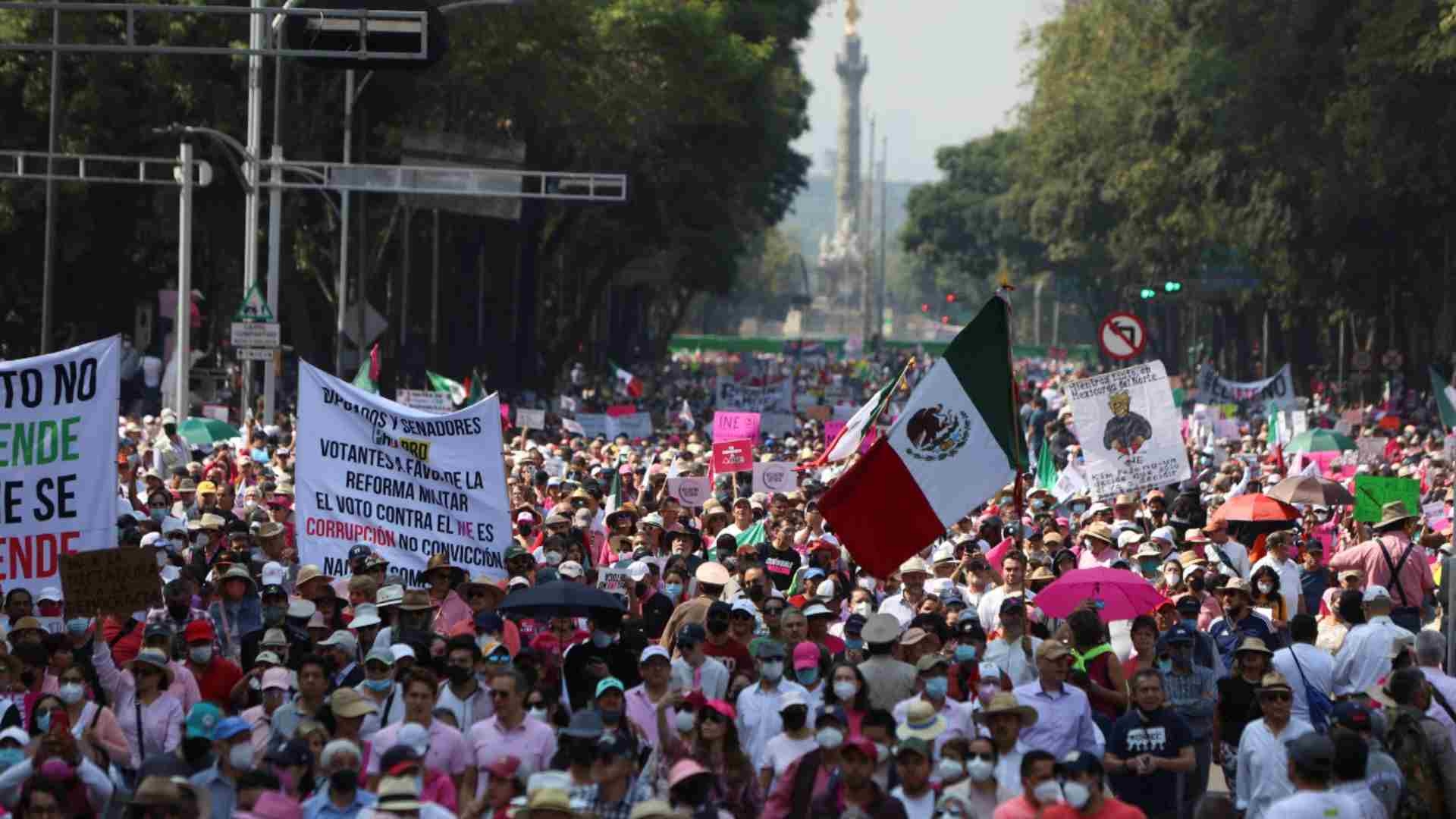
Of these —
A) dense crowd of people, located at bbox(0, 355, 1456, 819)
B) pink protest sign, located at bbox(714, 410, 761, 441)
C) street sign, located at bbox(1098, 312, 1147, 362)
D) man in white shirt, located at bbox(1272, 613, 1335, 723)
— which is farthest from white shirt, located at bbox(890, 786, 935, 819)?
pink protest sign, located at bbox(714, 410, 761, 441)

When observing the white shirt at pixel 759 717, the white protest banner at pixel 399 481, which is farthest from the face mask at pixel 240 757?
the white protest banner at pixel 399 481

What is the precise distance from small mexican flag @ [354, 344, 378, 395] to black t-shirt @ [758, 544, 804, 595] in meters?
11.2

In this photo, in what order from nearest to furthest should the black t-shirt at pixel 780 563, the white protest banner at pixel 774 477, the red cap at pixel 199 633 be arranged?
the red cap at pixel 199 633
the black t-shirt at pixel 780 563
the white protest banner at pixel 774 477

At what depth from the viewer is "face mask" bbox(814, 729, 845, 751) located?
31.5ft

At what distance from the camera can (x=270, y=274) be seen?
3600 cm

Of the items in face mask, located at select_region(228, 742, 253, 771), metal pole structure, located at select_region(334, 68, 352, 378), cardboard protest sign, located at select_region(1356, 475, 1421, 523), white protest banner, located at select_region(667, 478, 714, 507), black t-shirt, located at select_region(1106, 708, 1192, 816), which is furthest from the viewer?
metal pole structure, located at select_region(334, 68, 352, 378)

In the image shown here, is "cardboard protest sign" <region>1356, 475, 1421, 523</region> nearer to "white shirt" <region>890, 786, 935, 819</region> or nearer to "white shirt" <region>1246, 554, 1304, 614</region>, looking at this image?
"white shirt" <region>1246, 554, 1304, 614</region>

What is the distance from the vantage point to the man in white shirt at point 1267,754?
1032 cm

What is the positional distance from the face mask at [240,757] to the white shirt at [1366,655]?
5.22 m

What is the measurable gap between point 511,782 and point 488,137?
1452 inches

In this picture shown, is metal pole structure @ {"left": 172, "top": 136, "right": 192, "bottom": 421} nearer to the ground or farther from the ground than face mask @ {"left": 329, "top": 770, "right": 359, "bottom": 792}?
farther from the ground

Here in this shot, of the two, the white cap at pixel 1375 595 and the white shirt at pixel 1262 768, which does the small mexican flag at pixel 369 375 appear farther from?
the white shirt at pixel 1262 768

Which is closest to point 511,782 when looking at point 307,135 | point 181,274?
point 181,274

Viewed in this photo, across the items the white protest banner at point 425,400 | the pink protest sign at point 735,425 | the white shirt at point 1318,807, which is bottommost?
the white shirt at point 1318,807
